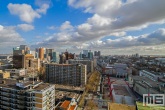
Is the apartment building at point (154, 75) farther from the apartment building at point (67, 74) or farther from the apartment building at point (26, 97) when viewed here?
the apartment building at point (26, 97)

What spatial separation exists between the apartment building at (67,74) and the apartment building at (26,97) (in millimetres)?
11654

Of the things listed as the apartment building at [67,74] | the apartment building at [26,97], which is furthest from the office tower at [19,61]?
the apartment building at [26,97]

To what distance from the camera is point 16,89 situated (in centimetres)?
945

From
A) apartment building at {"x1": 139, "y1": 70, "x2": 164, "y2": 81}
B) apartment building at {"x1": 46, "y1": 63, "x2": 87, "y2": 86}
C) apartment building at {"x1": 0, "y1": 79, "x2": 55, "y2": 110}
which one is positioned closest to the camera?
apartment building at {"x1": 0, "y1": 79, "x2": 55, "y2": 110}

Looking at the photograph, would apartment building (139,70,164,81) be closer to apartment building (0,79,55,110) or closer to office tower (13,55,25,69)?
apartment building (0,79,55,110)

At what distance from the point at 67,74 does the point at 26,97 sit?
43.5 ft

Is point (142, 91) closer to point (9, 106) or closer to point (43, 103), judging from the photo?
point (43, 103)

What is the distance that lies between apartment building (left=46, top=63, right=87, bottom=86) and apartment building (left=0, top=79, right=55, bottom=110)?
11.7 metres

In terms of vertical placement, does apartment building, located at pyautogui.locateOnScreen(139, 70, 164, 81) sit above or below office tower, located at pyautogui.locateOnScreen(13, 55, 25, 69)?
below

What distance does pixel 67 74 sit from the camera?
2230 cm

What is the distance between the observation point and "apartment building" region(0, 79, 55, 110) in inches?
355

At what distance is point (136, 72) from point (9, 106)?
33.0 metres

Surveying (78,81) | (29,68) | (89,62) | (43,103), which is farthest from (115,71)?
(43,103)

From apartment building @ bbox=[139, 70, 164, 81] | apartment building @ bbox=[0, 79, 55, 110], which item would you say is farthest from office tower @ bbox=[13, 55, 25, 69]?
apartment building @ bbox=[139, 70, 164, 81]
